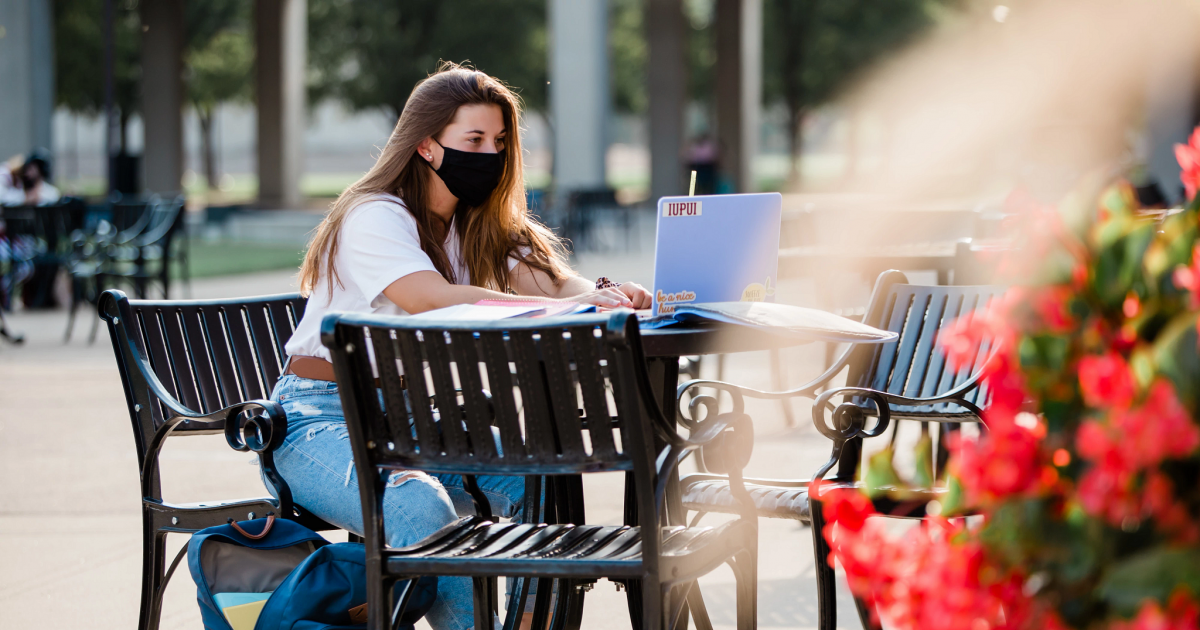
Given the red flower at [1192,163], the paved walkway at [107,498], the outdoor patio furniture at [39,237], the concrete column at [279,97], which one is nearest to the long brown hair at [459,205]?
the paved walkway at [107,498]

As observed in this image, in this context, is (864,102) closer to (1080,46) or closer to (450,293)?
(1080,46)

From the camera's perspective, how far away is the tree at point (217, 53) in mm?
39219

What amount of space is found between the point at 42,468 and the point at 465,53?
31138mm

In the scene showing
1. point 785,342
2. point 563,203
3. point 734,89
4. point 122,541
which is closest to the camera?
point 785,342

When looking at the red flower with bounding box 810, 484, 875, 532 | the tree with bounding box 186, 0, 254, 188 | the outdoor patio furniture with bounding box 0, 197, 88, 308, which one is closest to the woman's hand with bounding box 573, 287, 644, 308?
the red flower with bounding box 810, 484, 875, 532

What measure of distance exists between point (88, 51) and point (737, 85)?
1888cm

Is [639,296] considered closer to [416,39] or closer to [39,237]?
[39,237]

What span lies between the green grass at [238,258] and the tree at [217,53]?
15.7 m

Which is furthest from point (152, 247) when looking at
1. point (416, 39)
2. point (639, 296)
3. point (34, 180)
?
point (416, 39)

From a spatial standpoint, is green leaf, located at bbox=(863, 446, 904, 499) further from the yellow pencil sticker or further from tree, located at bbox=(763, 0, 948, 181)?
tree, located at bbox=(763, 0, 948, 181)

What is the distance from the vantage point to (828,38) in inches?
1553

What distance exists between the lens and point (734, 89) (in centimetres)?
3139

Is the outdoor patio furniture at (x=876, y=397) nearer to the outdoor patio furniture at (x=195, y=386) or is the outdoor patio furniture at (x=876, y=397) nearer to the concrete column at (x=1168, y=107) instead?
the outdoor patio furniture at (x=195, y=386)

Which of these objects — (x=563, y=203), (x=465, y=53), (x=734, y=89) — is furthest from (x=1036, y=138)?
(x=465, y=53)
